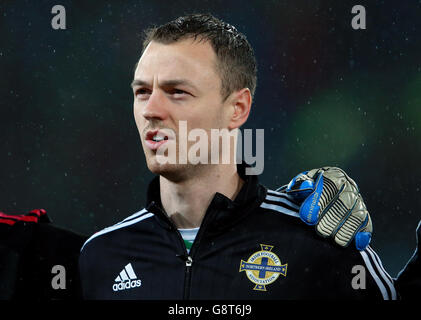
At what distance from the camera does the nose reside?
2.02 m

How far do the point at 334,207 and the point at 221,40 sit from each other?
747 millimetres

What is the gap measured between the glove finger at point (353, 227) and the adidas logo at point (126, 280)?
74 centimetres

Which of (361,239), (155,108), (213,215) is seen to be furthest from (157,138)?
(361,239)

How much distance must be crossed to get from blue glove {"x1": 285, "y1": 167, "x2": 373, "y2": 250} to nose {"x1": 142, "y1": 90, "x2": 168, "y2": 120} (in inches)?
23.0

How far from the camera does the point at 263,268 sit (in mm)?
2064

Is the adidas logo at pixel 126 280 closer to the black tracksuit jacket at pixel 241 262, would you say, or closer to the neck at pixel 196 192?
the black tracksuit jacket at pixel 241 262

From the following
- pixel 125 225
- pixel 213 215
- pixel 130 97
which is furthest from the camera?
pixel 130 97

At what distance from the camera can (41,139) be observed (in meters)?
4.43

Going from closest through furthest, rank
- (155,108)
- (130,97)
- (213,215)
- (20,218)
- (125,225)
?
(155,108)
(213,215)
(125,225)
(20,218)
(130,97)

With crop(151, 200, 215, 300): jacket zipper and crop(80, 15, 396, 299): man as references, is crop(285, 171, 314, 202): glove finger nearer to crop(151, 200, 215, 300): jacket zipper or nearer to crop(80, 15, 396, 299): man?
crop(80, 15, 396, 299): man

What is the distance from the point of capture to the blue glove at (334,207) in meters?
2.09

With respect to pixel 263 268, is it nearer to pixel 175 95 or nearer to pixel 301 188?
pixel 301 188

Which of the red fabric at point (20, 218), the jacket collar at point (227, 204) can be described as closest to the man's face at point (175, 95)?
the jacket collar at point (227, 204)

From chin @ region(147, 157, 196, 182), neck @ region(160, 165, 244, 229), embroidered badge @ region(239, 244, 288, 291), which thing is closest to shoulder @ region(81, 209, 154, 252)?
neck @ region(160, 165, 244, 229)
